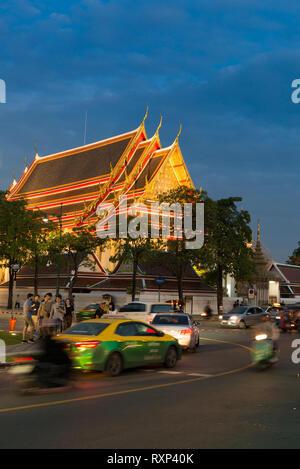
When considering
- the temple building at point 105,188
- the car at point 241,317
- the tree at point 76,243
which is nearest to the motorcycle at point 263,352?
the car at point 241,317

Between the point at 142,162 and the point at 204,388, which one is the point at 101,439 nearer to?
the point at 204,388

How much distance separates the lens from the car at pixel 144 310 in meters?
25.7

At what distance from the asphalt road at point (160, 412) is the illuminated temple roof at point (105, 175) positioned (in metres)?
47.3

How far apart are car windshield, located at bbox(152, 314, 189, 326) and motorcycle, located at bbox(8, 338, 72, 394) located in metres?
8.56

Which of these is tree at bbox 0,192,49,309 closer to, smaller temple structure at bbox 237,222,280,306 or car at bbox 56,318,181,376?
smaller temple structure at bbox 237,222,280,306

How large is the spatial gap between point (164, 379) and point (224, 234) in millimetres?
37983

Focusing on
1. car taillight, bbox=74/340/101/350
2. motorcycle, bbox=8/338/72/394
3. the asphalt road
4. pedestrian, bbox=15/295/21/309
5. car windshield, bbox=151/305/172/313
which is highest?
car windshield, bbox=151/305/172/313

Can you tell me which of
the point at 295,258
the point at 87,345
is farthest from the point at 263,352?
the point at 295,258

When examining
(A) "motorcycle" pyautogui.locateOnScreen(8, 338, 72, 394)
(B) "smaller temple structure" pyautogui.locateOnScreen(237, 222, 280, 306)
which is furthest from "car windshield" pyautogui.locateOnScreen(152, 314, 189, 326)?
(B) "smaller temple structure" pyautogui.locateOnScreen(237, 222, 280, 306)

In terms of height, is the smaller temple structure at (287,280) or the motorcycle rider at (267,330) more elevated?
the smaller temple structure at (287,280)

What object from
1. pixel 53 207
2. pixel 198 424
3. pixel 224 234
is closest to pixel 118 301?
pixel 224 234

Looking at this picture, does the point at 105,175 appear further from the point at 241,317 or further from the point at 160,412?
the point at 160,412

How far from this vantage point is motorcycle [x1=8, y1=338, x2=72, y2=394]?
10.0 m

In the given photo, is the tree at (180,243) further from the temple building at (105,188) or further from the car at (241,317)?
the car at (241,317)
